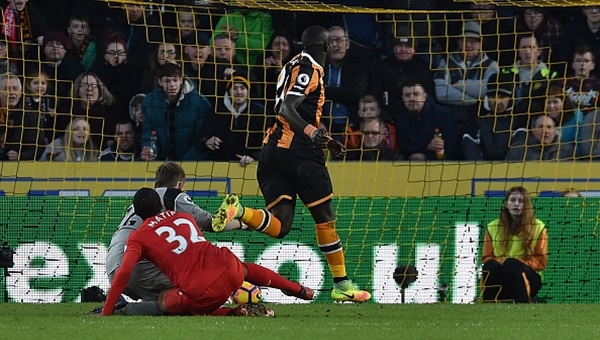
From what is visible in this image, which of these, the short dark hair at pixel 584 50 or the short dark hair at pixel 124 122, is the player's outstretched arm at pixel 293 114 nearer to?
the short dark hair at pixel 124 122

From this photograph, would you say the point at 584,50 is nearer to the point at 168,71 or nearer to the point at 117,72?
the point at 168,71

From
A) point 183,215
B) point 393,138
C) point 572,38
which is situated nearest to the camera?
point 183,215

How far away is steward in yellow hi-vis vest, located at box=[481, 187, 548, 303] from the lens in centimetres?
1366

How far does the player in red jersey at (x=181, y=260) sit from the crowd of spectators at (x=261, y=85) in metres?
4.81

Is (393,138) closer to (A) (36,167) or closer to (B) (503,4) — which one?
(B) (503,4)

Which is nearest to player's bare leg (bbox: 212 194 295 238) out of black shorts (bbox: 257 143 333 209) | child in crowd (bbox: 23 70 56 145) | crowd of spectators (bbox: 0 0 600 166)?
black shorts (bbox: 257 143 333 209)

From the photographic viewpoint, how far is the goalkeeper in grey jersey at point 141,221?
10531mm

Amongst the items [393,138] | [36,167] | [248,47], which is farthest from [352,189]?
[36,167]

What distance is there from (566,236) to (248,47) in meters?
4.44

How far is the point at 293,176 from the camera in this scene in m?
11.3

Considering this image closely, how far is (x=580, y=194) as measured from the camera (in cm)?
1455

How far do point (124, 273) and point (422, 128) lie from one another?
6.69m

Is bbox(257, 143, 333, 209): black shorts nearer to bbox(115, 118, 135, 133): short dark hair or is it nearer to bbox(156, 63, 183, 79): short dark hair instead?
bbox(156, 63, 183, 79): short dark hair

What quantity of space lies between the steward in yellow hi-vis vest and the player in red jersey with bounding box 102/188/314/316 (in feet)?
14.2
